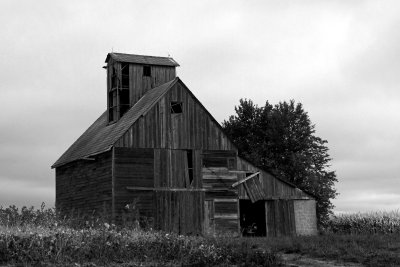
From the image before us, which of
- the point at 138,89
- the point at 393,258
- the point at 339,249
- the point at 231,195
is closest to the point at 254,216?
the point at 231,195

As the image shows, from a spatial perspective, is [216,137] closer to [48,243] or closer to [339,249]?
[339,249]

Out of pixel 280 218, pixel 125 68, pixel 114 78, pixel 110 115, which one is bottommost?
pixel 280 218

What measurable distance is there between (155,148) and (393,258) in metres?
17.2

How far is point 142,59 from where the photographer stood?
37.2 metres

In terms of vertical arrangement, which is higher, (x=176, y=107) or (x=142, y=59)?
(x=142, y=59)

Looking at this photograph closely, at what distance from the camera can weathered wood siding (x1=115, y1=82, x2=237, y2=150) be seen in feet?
106

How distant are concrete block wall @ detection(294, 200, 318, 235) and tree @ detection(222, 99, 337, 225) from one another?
11.3m

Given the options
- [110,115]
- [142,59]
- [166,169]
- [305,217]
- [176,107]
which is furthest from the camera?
[305,217]

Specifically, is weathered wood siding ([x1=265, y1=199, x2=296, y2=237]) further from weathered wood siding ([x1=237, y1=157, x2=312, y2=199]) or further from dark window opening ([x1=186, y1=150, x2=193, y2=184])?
dark window opening ([x1=186, y1=150, x2=193, y2=184])

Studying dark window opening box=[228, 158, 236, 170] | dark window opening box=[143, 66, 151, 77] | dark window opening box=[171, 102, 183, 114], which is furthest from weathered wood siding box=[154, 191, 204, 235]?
dark window opening box=[143, 66, 151, 77]

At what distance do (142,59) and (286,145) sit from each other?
1993 centimetres

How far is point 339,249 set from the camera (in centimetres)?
2020

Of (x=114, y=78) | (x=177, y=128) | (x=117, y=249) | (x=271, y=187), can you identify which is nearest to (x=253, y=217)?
(x=271, y=187)

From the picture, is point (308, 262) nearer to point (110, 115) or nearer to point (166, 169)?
point (166, 169)
